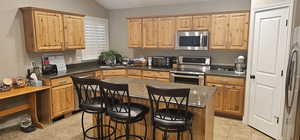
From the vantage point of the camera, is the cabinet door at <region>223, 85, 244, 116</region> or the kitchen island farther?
the cabinet door at <region>223, 85, 244, 116</region>

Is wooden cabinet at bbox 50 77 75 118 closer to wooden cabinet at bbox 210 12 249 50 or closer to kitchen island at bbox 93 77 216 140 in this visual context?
kitchen island at bbox 93 77 216 140

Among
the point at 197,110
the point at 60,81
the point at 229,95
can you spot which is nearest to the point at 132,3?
the point at 60,81

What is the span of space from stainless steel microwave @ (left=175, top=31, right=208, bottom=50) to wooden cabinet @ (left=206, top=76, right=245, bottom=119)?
2.57 ft

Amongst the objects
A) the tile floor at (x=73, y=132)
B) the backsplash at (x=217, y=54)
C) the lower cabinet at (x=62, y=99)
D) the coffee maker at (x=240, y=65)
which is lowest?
the tile floor at (x=73, y=132)

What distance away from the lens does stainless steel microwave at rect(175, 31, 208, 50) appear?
452cm

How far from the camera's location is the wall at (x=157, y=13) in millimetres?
4625

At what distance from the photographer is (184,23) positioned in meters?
4.76

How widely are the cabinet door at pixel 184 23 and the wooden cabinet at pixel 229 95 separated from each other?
1.30 metres

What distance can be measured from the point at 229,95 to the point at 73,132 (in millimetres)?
3111

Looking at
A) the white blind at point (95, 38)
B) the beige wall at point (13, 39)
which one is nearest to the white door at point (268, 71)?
the white blind at point (95, 38)

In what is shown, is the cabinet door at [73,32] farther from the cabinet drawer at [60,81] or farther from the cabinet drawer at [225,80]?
the cabinet drawer at [225,80]

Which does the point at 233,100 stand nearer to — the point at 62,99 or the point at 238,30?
the point at 238,30

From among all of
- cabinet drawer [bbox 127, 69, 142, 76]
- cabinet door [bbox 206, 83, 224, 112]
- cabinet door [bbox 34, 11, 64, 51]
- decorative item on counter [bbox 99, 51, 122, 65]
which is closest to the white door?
cabinet door [bbox 206, 83, 224, 112]

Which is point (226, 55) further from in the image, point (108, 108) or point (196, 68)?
point (108, 108)
